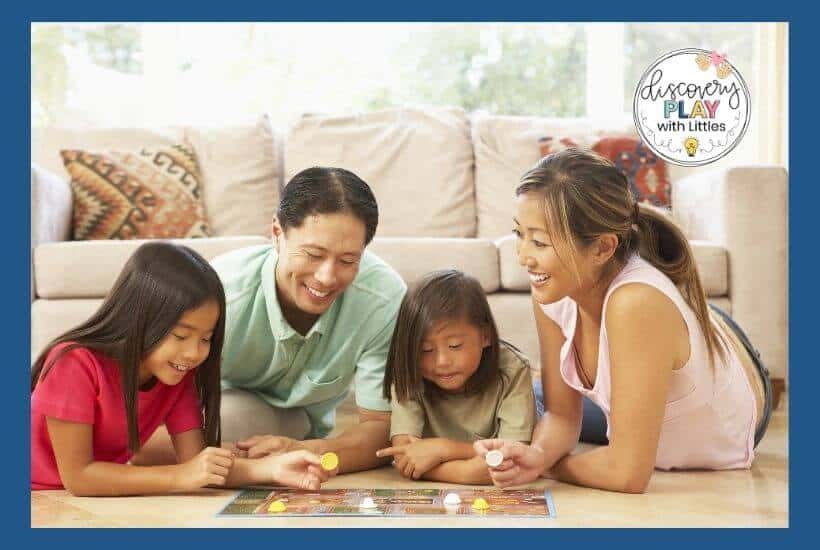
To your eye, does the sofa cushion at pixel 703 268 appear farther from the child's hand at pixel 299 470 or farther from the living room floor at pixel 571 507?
the child's hand at pixel 299 470

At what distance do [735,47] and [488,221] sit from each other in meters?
1.19

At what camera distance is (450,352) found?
1.56 metres

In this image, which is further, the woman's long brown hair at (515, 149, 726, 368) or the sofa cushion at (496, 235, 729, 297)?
the sofa cushion at (496, 235, 729, 297)

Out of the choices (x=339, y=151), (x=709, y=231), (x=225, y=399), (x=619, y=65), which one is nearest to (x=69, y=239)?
(x=339, y=151)

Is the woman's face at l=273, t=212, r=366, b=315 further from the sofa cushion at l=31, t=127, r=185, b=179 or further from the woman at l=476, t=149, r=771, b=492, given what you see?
the sofa cushion at l=31, t=127, r=185, b=179

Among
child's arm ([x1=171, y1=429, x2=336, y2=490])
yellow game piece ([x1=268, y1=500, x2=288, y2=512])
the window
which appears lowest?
yellow game piece ([x1=268, y1=500, x2=288, y2=512])

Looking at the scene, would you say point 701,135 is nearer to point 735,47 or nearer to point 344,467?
point 735,47

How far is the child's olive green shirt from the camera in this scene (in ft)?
5.18

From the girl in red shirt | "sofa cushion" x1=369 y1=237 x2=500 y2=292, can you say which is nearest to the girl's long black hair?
the girl in red shirt

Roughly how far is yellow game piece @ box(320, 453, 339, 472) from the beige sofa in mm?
876

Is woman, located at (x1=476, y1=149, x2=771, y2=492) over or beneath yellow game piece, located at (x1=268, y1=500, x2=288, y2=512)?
over

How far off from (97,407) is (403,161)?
159 centimetres

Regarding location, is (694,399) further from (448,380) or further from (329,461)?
(329,461)

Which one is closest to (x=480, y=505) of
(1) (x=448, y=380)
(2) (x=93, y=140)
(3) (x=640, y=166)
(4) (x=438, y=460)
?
(4) (x=438, y=460)
